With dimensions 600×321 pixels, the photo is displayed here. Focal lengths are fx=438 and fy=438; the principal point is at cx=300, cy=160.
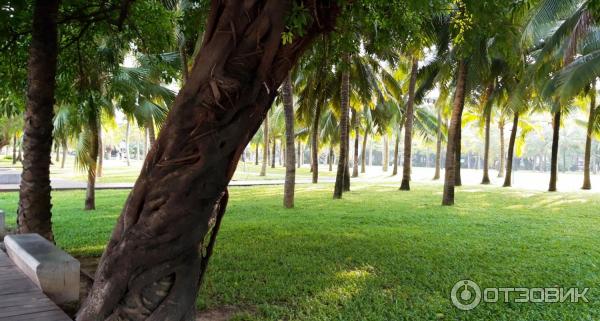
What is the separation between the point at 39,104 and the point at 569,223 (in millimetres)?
10046

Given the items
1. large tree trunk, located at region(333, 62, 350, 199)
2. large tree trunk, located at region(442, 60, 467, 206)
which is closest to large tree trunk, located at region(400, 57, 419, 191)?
large tree trunk, located at region(333, 62, 350, 199)

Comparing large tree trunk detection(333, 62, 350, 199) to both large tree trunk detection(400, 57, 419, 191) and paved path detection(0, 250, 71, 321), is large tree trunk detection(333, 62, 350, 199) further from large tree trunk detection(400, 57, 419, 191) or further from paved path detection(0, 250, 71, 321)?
paved path detection(0, 250, 71, 321)

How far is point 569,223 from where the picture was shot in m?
9.45

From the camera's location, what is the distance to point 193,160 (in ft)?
9.36

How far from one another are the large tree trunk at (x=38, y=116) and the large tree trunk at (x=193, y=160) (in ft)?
8.41

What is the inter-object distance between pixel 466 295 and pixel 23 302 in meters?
4.06

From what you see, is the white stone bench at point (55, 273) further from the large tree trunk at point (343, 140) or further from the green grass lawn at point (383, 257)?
the large tree trunk at point (343, 140)

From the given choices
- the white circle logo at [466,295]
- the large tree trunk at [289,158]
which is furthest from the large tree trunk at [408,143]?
the white circle logo at [466,295]

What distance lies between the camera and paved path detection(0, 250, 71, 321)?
3123 mm

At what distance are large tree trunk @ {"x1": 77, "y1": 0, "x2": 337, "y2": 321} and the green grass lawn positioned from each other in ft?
3.85

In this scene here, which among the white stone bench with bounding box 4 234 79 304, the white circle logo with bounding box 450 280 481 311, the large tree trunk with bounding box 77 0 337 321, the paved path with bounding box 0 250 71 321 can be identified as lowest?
the white circle logo with bounding box 450 280 481 311

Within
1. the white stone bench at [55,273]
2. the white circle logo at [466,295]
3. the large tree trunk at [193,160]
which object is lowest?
the white circle logo at [466,295]

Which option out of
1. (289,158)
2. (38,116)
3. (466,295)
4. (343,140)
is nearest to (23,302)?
(38,116)

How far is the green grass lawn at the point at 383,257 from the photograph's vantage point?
165 inches
